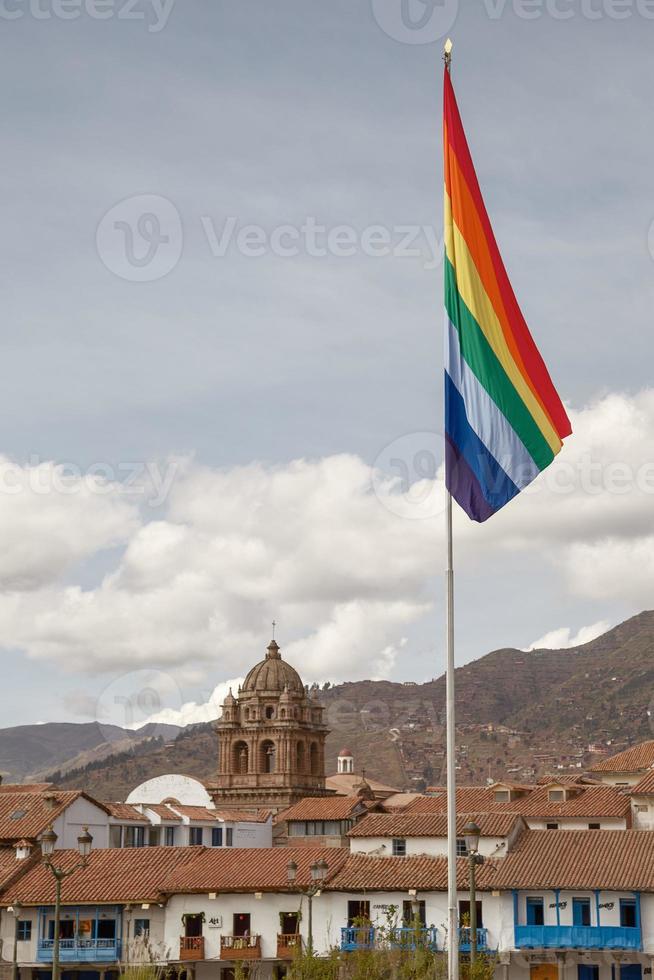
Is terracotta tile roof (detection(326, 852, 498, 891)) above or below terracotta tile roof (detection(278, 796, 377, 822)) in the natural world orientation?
below

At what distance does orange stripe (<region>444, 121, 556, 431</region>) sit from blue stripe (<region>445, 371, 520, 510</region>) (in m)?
1.02

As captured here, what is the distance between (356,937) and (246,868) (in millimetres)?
5822

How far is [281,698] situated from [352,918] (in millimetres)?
64905

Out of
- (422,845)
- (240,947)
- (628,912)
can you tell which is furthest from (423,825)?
(628,912)

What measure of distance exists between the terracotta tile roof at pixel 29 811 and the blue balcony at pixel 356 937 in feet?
47.2

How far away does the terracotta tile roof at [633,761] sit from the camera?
7919 cm

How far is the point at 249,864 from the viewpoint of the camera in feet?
175

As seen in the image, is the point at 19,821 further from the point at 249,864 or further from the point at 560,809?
the point at 560,809

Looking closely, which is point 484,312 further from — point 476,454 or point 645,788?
point 645,788

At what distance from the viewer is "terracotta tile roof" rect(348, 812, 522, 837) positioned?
5142 centimetres

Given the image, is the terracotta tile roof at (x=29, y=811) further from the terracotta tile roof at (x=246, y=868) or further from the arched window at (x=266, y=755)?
the arched window at (x=266, y=755)

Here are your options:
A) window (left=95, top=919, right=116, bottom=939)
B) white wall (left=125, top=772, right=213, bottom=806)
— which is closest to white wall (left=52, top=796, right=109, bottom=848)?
window (left=95, top=919, right=116, bottom=939)

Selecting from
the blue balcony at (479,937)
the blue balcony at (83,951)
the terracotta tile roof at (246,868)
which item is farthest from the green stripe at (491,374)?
the blue balcony at (83,951)

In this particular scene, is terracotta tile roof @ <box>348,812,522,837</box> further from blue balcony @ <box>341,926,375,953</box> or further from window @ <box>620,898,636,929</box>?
window @ <box>620,898,636,929</box>
